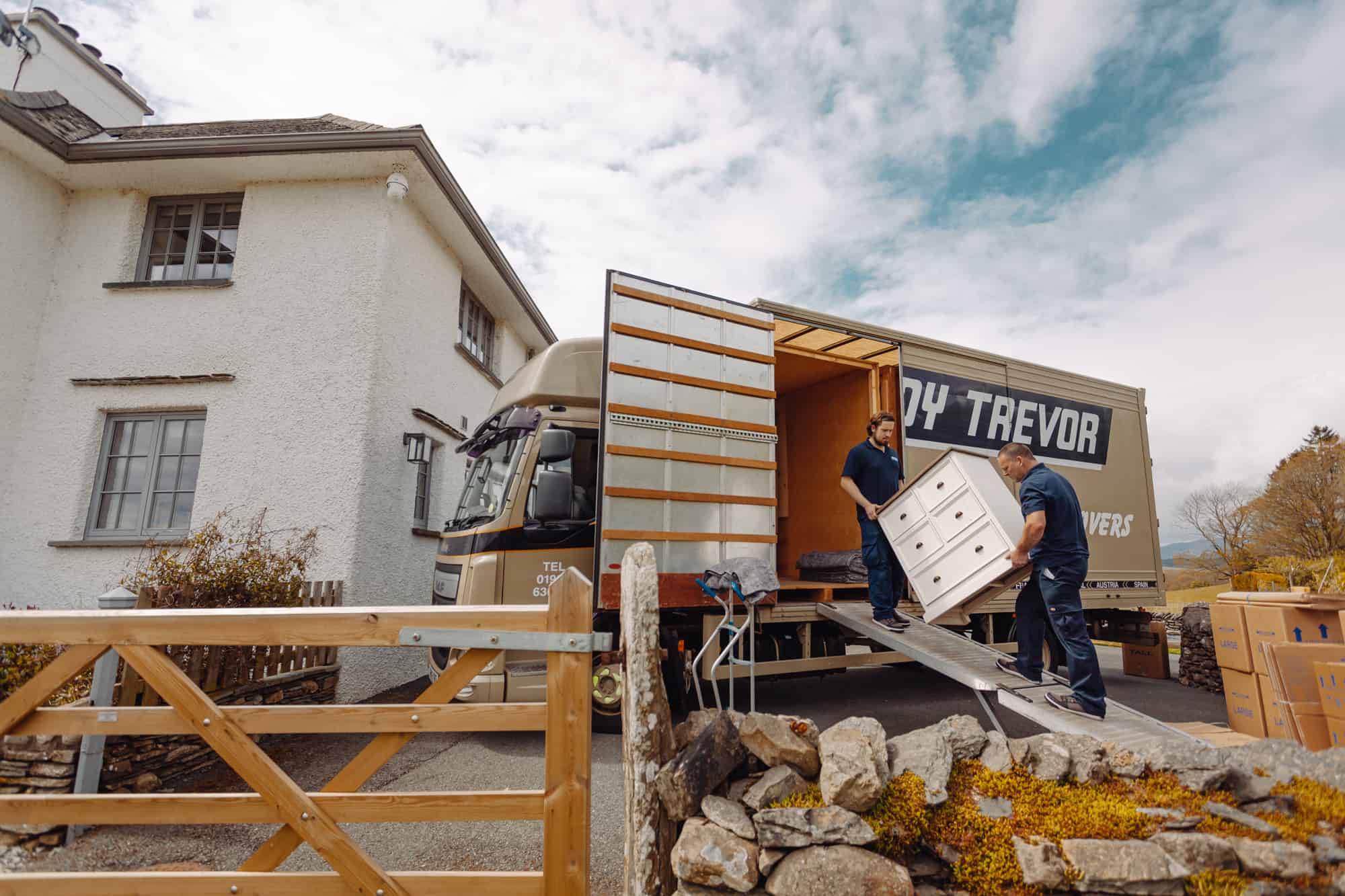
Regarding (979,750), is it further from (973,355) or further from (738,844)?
(973,355)

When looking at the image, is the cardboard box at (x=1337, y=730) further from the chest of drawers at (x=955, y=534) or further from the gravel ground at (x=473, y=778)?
the gravel ground at (x=473, y=778)

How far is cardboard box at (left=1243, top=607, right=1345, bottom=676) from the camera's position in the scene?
4.48 m

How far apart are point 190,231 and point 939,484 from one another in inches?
345

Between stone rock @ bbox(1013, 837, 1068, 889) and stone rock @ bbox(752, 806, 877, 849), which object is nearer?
stone rock @ bbox(1013, 837, 1068, 889)

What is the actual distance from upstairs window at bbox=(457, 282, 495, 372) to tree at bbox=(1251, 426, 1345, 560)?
2410 centimetres

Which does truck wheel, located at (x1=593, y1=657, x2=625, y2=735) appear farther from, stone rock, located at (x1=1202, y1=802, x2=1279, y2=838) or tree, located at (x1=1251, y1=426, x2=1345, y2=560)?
tree, located at (x1=1251, y1=426, x2=1345, y2=560)

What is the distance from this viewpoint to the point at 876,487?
222 inches

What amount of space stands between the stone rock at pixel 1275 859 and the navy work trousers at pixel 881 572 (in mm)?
3026

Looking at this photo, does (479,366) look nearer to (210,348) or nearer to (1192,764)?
(210,348)

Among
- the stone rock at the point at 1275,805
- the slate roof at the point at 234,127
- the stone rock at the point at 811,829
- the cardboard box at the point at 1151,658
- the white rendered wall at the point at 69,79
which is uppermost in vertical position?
the white rendered wall at the point at 69,79

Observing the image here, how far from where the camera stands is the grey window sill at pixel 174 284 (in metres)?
7.16

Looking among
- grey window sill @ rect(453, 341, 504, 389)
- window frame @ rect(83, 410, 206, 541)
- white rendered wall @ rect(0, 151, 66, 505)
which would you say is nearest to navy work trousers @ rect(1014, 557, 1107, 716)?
grey window sill @ rect(453, 341, 504, 389)

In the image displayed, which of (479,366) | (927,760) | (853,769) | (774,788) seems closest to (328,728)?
(774,788)

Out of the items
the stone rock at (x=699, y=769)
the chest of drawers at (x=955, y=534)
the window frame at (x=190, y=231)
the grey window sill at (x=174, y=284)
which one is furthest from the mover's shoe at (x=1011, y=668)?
the window frame at (x=190, y=231)
